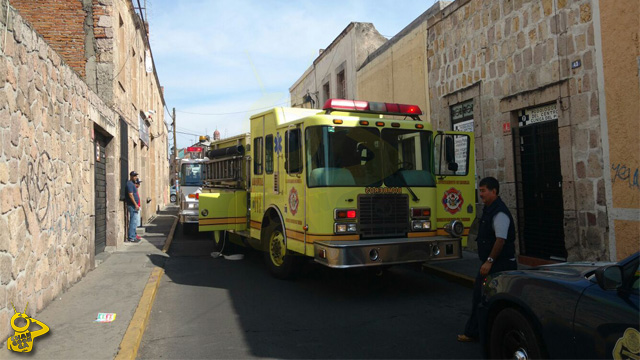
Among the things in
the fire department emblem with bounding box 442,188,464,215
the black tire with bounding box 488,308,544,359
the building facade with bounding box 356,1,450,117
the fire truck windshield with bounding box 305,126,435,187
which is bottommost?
the black tire with bounding box 488,308,544,359

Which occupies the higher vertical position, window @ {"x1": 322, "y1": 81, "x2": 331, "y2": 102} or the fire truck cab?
window @ {"x1": 322, "y1": 81, "x2": 331, "y2": 102}

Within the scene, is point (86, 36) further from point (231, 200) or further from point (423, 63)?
point (423, 63)

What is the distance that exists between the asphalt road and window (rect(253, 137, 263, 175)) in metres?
1.92

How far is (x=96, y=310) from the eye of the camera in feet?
19.4

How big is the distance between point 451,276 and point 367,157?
2720 millimetres

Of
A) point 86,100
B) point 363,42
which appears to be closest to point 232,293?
point 86,100

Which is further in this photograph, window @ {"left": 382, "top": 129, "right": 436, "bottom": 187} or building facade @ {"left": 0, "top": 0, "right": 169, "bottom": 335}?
window @ {"left": 382, "top": 129, "right": 436, "bottom": 187}

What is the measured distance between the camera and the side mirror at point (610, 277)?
2.79m

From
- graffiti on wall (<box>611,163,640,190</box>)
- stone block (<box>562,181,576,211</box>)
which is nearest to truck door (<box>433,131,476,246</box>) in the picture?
stone block (<box>562,181,576,211</box>)

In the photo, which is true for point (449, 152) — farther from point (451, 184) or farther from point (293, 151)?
point (293, 151)

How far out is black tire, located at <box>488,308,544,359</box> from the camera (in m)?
3.27

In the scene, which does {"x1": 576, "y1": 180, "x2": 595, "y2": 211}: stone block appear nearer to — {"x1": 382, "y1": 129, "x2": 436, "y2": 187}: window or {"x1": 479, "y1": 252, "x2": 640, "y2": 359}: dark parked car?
{"x1": 382, "y1": 129, "x2": 436, "y2": 187}: window

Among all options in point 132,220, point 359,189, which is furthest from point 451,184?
point 132,220

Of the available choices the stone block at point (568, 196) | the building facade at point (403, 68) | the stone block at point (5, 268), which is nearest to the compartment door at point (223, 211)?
the stone block at point (5, 268)
